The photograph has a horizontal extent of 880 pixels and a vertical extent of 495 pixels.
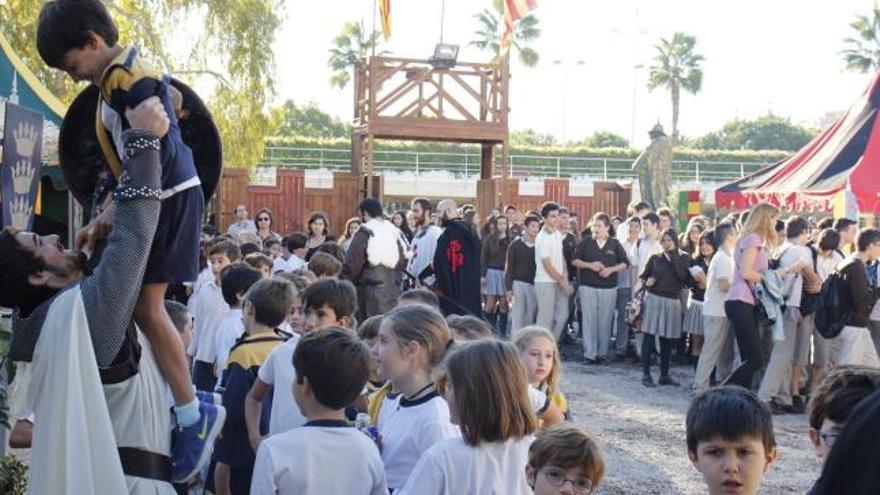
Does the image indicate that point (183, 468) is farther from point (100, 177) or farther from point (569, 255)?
point (569, 255)

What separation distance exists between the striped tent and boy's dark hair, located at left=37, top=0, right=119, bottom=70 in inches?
586

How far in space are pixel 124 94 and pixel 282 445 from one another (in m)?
1.25

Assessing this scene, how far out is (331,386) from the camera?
405 cm

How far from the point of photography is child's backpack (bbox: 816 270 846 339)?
10859mm

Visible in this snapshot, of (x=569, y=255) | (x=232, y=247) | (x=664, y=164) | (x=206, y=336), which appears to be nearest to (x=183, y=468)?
(x=206, y=336)

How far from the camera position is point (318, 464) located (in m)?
3.89

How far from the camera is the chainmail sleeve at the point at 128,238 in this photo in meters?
3.24

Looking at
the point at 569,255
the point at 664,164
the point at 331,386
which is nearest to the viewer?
the point at 331,386

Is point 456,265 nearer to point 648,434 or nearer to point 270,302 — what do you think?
point 648,434

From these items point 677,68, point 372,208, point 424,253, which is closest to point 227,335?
point 372,208

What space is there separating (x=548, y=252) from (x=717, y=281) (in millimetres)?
3601

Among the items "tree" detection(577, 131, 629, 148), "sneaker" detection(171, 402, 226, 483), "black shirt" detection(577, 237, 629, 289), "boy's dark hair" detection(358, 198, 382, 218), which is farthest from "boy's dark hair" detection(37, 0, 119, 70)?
"tree" detection(577, 131, 629, 148)

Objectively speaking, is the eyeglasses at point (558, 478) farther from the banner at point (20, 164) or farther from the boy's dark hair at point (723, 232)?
the boy's dark hair at point (723, 232)

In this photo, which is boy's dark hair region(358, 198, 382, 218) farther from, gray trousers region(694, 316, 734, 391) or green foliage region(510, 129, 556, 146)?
green foliage region(510, 129, 556, 146)
